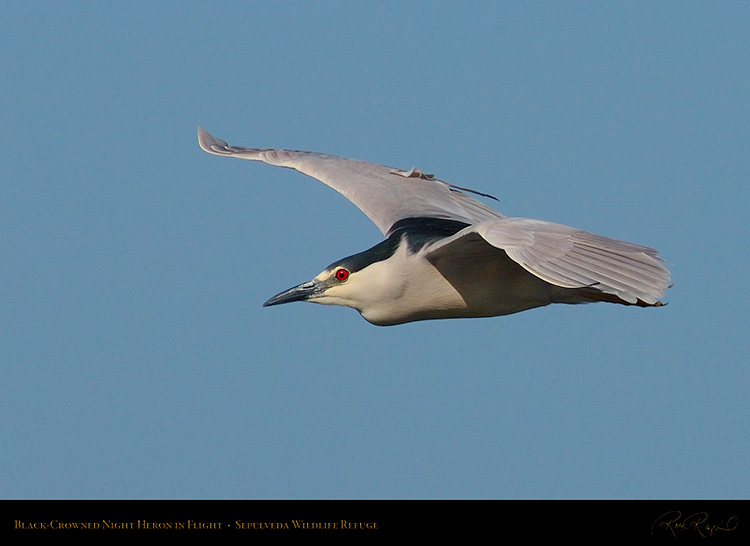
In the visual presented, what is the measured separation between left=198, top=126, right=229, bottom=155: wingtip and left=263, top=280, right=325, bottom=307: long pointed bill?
2399 millimetres

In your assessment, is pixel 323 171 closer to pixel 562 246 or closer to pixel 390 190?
pixel 390 190

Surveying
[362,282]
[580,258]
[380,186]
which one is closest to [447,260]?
[362,282]

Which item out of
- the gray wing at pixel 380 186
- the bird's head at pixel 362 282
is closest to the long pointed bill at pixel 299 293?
the bird's head at pixel 362 282

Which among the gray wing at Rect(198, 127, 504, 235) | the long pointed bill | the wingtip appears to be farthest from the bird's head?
the wingtip

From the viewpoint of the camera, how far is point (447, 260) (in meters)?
6.70

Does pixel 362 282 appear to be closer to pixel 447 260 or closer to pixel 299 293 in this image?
pixel 299 293

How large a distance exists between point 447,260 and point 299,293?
1109mm

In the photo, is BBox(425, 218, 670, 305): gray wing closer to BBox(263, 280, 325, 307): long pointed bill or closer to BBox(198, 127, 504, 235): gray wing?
BBox(263, 280, 325, 307): long pointed bill

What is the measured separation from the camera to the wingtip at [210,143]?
9.24 m
